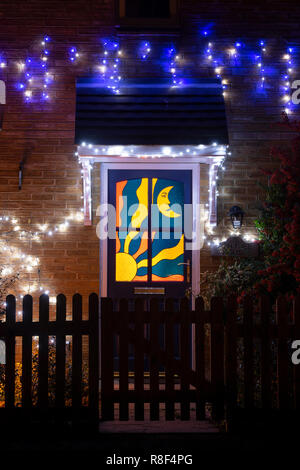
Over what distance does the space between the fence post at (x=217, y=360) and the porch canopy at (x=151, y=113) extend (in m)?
2.62

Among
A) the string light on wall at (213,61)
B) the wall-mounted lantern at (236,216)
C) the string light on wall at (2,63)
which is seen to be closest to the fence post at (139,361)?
the wall-mounted lantern at (236,216)

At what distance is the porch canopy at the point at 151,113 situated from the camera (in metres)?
5.94

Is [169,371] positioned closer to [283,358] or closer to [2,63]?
[283,358]

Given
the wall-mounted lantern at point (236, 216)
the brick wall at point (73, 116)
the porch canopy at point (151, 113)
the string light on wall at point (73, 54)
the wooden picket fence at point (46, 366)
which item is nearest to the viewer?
the wooden picket fence at point (46, 366)

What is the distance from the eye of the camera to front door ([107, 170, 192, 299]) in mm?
6680

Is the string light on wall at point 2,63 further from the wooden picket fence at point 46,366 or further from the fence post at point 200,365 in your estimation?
the fence post at point 200,365

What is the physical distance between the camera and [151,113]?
616cm

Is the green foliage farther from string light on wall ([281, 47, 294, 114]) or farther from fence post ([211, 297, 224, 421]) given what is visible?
string light on wall ([281, 47, 294, 114])

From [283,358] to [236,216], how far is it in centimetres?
274

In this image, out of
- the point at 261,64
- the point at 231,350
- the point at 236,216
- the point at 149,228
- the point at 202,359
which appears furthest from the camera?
the point at 261,64

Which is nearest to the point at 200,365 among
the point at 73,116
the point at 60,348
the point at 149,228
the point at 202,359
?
the point at 202,359

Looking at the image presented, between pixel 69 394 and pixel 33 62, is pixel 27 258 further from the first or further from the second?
pixel 33 62

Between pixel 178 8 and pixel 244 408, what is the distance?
6.02 metres

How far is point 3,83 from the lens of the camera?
263 inches
